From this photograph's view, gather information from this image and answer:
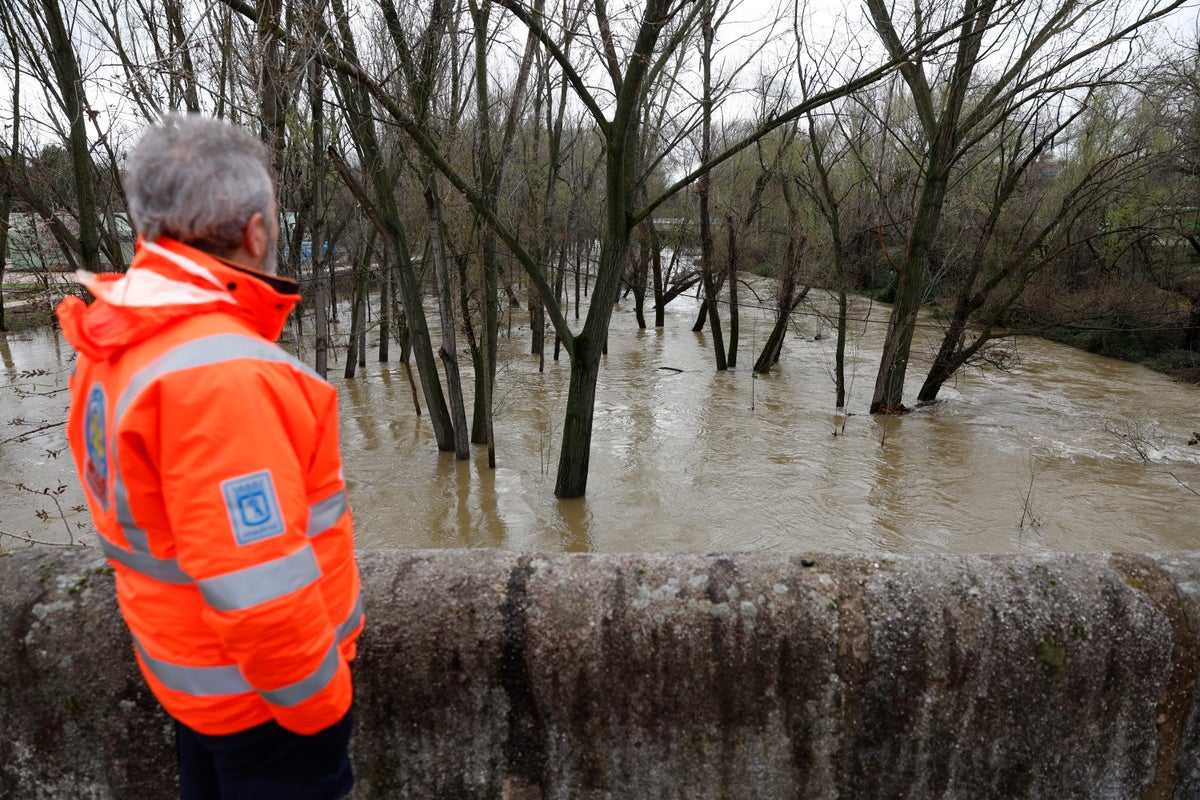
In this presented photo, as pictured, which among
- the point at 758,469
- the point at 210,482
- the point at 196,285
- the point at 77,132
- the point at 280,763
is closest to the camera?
the point at 210,482

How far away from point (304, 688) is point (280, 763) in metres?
0.23

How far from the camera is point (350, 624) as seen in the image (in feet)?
4.58

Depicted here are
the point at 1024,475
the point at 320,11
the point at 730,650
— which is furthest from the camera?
the point at 1024,475

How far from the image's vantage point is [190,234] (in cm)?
124

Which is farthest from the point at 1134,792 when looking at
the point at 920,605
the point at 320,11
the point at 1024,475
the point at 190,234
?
the point at 1024,475

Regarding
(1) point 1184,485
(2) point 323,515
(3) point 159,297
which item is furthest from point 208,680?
(1) point 1184,485

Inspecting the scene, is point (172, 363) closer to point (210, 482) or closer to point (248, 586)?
point (210, 482)

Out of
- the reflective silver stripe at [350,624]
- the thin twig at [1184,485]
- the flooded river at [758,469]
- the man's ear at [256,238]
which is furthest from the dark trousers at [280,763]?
the thin twig at [1184,485]

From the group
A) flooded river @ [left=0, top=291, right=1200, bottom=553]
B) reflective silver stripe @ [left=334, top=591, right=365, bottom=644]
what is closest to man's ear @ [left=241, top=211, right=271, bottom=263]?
reflective silver stripe @ [left=334, top=591, right=365, bottom=644]

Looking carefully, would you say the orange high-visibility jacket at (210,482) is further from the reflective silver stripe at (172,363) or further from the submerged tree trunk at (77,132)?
the submerged tree trunk at (77,132)

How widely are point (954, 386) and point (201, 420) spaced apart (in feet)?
54.8

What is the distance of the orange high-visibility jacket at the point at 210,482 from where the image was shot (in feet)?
3.54

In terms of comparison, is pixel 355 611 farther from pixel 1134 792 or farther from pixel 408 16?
pixel 408 16

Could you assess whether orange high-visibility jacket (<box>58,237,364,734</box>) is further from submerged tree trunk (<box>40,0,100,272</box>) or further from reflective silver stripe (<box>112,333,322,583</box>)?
submerged tree trunk (<box>40,0,100,272</box>)
